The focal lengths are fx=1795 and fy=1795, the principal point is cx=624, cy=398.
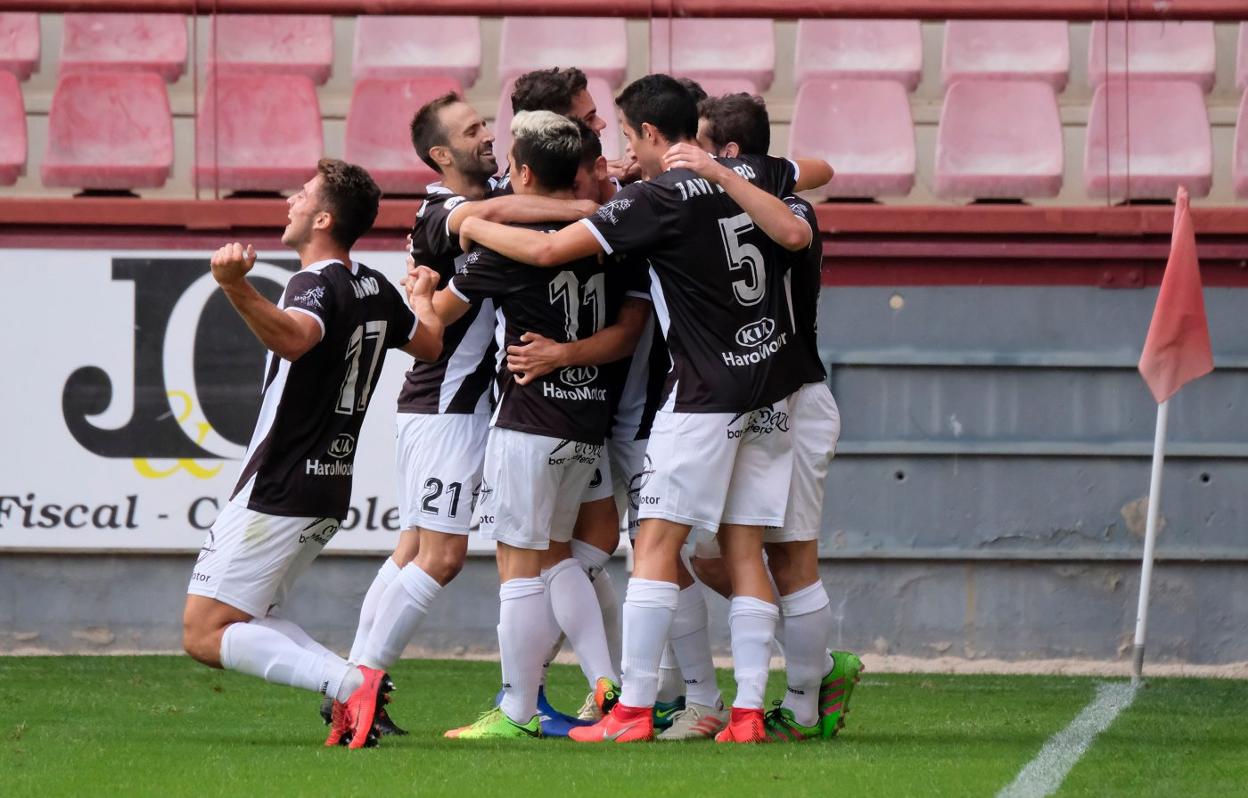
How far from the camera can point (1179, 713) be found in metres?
6.21

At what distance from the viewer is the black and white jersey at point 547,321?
16.8 ft

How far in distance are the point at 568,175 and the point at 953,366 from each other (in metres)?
3.26

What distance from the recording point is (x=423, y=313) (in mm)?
5027

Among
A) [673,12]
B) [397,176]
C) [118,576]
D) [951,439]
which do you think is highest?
[673,12]

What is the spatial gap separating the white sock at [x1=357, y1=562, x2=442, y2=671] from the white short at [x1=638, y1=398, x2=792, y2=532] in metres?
0.75

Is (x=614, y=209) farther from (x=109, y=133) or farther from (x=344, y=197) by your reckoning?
(x=109, y=133)

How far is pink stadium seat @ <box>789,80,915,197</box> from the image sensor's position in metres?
8.72

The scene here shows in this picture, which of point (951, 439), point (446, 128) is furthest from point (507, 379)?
point (951, 439)

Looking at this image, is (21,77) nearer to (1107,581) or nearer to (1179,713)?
(1107,581)

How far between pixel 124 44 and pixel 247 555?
588 cm

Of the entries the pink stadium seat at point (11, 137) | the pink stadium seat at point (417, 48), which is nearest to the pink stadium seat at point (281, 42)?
the pink stadium seat at point (417, 48)

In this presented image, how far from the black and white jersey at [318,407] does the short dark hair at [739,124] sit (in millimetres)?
1178

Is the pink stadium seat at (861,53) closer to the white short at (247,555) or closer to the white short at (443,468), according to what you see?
the white short at (443,468)

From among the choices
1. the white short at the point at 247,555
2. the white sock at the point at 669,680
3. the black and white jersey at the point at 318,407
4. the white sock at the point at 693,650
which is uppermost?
the black and white jersey at the point at 318,407
